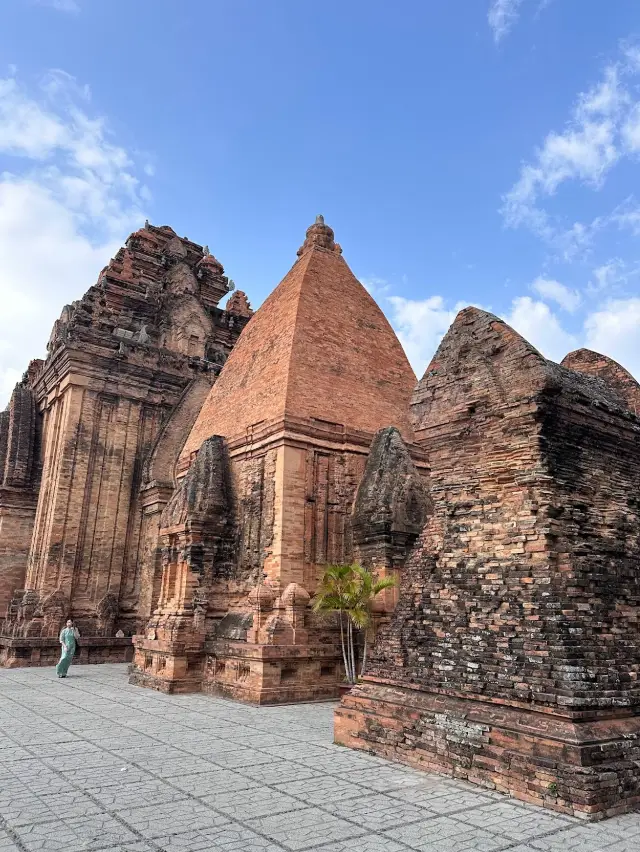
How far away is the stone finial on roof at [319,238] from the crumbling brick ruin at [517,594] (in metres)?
9.73

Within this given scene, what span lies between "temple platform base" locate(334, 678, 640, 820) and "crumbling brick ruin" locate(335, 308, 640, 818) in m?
0.01

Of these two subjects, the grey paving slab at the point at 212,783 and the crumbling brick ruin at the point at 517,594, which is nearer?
the crumbling brick ruin at the point at 517,594

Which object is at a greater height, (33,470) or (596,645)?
(33,470)

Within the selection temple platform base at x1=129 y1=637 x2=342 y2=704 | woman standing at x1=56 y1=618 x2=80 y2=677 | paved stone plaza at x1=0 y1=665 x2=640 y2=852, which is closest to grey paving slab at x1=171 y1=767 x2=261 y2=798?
paved stone plaza at x1=0 y1=665 x2=640 y2=852

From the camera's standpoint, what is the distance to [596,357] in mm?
9047

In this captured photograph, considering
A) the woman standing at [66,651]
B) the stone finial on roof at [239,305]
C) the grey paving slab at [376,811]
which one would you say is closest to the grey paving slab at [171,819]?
the grey paving slab at [376,811]

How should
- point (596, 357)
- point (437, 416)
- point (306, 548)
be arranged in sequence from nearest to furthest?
1. point (437, 416)
2. point (596, 357)
3. point (306, 548)

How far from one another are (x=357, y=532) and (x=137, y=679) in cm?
585

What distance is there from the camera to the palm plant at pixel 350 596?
10.7m

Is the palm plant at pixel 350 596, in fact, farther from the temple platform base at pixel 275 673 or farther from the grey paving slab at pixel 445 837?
the grey paving slab at pixel 445 837

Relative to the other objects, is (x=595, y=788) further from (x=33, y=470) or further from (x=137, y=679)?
(x=33, y=470)

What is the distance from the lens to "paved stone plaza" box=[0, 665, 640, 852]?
4645 mm

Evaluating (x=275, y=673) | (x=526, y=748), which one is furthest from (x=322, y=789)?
(x=275, y=673)

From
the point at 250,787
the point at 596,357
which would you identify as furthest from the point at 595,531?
the point at 250,787
